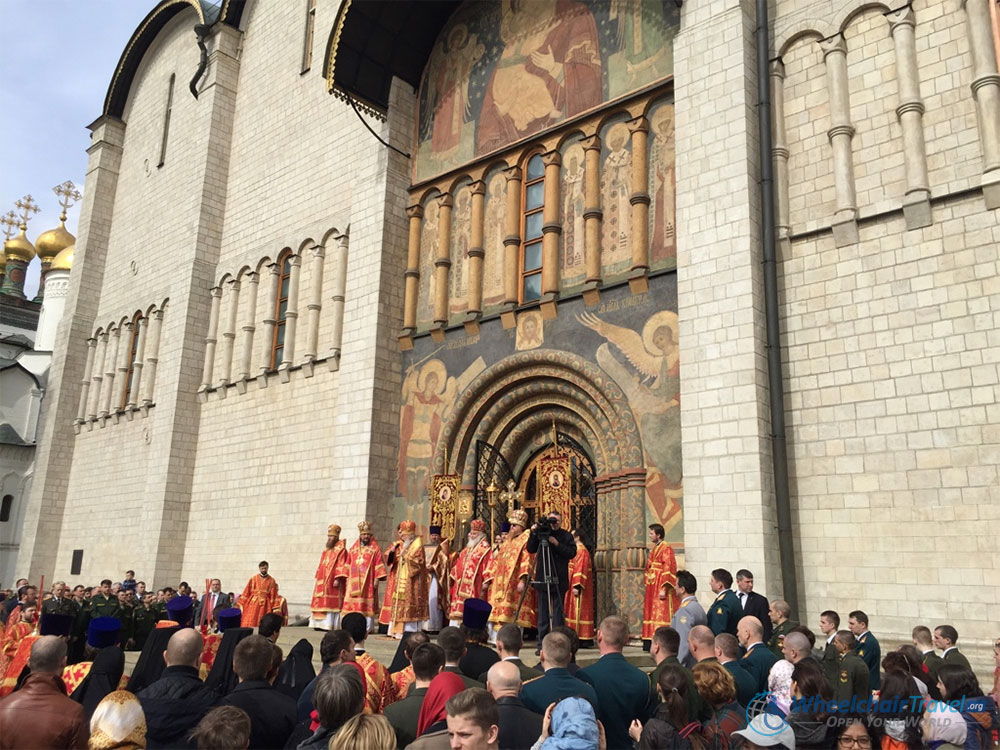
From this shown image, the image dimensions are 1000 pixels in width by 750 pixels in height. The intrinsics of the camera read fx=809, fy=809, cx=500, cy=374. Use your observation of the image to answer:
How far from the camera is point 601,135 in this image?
12.7m

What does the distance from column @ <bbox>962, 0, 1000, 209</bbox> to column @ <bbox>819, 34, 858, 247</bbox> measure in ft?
4.52

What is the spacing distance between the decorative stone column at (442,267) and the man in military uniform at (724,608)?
7783 mm

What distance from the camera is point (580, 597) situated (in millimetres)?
10562

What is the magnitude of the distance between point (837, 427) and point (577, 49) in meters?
7.60

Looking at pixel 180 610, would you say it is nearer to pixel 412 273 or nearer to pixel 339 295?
pixel 412 273

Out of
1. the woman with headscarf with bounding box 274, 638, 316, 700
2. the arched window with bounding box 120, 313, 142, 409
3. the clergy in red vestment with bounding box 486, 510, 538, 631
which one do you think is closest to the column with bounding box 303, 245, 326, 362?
the clergy in red vestment with bounding box 486, 510, 538, 631

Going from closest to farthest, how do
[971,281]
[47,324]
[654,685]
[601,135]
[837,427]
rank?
1. [654,685]
2. [971,281]
3. [837,427]
4. [601,135]
5. [47,324]

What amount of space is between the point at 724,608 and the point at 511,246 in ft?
24.8

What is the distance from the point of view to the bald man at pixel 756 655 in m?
5.05

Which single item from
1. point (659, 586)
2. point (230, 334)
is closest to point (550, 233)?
point (659, 586)

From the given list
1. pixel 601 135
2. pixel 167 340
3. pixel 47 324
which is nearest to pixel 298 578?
pixel 167 340

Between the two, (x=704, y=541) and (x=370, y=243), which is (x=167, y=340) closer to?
(x=370, y=243)

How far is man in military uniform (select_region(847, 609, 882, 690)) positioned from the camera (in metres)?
6.54

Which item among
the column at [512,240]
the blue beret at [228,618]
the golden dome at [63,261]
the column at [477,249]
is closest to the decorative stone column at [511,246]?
the column at [512,240]
